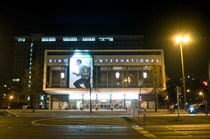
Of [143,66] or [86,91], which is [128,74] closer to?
[143,66]

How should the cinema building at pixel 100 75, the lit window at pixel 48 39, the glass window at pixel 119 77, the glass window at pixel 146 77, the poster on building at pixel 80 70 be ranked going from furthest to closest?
the lit window at pixel 48 39 → the glass window at pixel 119 77 → the glass window at pixel 146 77 → the cinema building at pixel 100 75 → the poster on building at pixel 80 70

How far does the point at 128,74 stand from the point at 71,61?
49.0 feet

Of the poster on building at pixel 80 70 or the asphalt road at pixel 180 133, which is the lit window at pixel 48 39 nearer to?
the poster on building at pixel 80 70

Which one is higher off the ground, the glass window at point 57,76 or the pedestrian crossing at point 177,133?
the glass window at point 57,76

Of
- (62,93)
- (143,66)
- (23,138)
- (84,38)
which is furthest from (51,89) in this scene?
(84,38)

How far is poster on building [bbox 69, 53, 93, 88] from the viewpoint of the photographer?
4988 centimetres

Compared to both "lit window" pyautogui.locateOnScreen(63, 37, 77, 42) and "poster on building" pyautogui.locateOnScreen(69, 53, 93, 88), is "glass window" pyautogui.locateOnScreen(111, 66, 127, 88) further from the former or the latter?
"lit window" pyautogui.locateOnScreen(63, 37, 77, 42)

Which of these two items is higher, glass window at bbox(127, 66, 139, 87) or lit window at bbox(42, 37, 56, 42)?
lit window at bbox(42, 37, 56, 42)

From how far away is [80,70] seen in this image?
50.5 metres

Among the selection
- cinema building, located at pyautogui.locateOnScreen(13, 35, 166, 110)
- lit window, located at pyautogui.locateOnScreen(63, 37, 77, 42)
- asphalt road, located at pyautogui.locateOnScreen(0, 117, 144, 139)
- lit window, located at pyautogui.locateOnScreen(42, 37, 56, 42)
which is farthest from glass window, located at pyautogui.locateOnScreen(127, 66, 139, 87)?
lit window, located at pyautogui.locateOnScreen(42, 37, 56, 42)

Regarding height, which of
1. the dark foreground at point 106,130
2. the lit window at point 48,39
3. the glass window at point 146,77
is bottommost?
the dark foreground at point 106,130

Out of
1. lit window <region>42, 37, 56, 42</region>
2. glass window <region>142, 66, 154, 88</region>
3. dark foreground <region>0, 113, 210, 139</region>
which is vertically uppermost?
lit window <region>42, 37, 56, 42</region>

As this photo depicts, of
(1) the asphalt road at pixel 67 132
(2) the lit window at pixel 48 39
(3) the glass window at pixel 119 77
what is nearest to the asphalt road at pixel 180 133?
(1) the asphalt road at pixel 67 132

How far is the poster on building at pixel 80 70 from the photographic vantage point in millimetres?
49875
